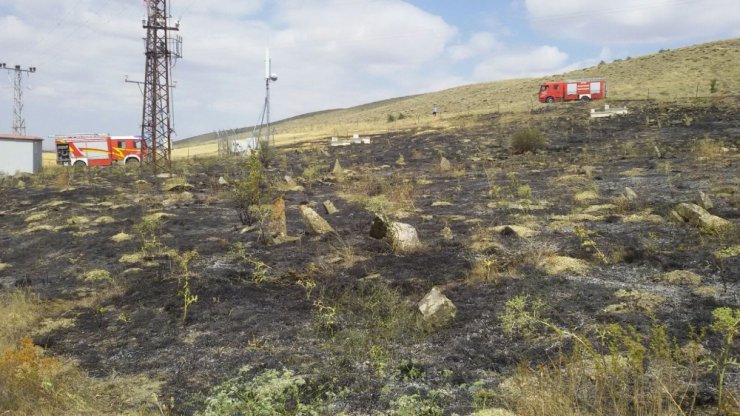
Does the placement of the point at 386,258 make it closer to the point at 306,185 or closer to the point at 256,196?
the point at 256,196

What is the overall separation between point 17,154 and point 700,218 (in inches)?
1091

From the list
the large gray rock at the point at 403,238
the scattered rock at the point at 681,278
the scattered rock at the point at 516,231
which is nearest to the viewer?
the scattered rock at the point at 681,278

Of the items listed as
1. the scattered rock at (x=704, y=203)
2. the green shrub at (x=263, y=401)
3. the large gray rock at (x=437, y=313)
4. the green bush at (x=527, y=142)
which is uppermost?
the green bush at (x=527, y=142)

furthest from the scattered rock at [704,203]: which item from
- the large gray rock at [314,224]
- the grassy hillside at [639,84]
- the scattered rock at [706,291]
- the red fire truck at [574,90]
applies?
the red fire truck at [574,90]

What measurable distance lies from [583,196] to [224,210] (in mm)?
7633

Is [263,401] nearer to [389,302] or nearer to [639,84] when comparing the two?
[389,302]

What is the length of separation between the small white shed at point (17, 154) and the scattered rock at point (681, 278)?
89.0ft

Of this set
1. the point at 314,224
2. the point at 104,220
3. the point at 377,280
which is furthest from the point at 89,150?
the point at 377,280

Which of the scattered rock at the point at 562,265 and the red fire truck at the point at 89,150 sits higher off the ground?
the red fire truck at the point at 89,150

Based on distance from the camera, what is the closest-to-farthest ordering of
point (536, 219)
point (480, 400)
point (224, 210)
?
point (480, 400) → point (536, 219) → point (224, 210)

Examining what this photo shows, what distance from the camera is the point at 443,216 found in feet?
30.6

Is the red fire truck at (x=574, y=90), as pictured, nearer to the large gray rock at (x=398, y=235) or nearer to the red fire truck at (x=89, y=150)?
the red fire truck at (x=89, y=150)

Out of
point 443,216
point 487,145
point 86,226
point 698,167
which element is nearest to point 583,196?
point 443,216

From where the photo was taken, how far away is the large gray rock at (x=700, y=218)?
6.66m
